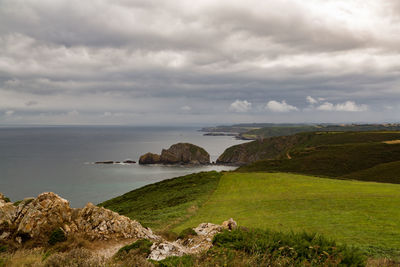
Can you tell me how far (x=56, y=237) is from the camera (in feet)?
47.3

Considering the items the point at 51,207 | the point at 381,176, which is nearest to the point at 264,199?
the point at 51,207

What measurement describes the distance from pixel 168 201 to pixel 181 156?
131248 mm

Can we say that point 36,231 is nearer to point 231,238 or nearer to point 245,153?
point 231,238

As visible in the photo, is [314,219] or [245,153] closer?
[314,219]

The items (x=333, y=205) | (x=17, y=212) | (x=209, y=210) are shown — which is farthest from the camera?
(x=209, y=210)

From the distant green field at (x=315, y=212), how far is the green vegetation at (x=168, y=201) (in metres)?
1.92

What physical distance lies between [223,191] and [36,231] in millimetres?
29955

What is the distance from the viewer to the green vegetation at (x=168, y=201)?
2739 cm

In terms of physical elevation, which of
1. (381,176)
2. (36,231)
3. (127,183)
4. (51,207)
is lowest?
(127,183)

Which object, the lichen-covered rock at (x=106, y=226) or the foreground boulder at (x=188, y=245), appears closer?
the foreground boulder at (x=188, y=245)

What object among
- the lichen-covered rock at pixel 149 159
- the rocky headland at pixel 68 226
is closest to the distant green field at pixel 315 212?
the rocky headland at pixel 68 226

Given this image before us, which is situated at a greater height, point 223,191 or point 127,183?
point 223,191

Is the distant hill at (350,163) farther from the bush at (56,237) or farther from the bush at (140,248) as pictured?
the bush at (56,237)

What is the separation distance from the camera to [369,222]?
1909 centimetres
